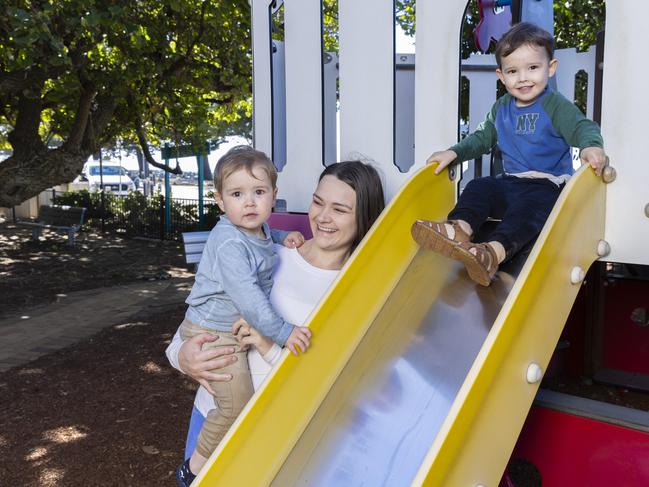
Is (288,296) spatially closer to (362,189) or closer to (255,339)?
(255,339)

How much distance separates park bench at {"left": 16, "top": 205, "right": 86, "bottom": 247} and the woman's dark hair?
40.4 feet

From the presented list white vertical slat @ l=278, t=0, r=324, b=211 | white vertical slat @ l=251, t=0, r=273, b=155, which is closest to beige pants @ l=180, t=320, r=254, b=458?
white vertical slat @ l=278, t=0, r=324, b=211

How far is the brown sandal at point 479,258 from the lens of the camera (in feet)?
7.23

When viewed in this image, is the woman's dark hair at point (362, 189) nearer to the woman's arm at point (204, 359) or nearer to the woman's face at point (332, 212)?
the woman's face at point (332, 212)

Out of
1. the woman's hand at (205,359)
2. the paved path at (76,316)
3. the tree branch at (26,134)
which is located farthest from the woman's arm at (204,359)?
the tree branch at (26,134)

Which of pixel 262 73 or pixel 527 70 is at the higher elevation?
pixel 262 73

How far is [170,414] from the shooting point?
4.80m

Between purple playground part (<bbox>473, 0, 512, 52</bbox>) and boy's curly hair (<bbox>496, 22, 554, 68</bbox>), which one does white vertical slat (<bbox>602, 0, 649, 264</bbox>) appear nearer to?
boy's curly hair (<bbox>496, 22, 554, 68</bbox>)

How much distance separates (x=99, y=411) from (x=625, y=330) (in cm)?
395

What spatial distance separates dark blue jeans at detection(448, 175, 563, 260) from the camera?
94.9 inches

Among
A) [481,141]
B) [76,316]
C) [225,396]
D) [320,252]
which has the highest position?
[481,141]

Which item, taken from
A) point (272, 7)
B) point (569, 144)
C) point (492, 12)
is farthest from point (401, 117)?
point (569, 144)

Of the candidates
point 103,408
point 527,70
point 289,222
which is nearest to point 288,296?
point 527,70

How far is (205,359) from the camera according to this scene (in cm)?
222
